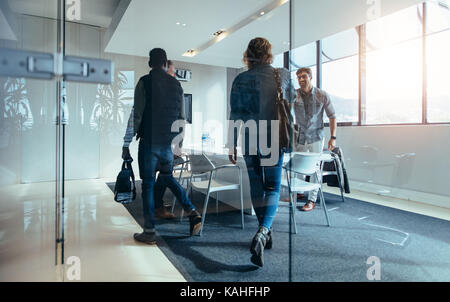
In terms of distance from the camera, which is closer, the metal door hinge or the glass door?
the metal door hinge

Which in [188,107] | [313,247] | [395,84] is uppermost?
[395,84]

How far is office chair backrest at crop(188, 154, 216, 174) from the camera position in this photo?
78.9 inches

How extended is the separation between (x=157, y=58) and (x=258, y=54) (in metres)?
0.70

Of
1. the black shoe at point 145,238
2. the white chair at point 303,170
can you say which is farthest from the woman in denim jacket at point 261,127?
the black shoe at point 145,238

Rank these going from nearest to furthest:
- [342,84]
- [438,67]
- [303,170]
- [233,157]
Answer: [233,157]
[303,170]
[438,67]
[342,84]

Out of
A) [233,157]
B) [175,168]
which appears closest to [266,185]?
[233,157]

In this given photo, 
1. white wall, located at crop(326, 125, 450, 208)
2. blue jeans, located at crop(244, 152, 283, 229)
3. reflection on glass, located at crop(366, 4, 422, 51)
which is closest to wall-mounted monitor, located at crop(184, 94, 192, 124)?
blue jeans, located at crop(244, 152, 283, 229)

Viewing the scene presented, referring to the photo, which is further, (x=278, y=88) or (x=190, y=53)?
(x=190, y=53)

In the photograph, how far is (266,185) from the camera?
189 centimetres

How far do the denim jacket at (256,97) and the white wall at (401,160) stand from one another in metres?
1.57

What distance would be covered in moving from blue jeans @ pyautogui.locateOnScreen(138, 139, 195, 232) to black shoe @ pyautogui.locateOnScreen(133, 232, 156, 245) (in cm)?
4

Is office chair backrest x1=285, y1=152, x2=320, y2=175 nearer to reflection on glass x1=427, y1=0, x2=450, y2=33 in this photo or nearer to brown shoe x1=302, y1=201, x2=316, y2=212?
brown shoe x1=302, y1=201, x2=316, y2=212

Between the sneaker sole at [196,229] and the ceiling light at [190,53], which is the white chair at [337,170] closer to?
the sneaker sole at [196,229]

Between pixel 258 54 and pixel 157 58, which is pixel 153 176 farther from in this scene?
pixel 258 54
